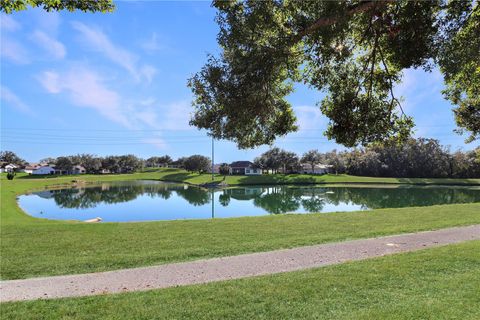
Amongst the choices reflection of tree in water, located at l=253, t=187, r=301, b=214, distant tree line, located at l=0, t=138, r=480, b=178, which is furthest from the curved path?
distant tree line, located at l=0, t=138, r=480, b=178

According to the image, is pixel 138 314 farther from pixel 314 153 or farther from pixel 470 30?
pixel 314 153

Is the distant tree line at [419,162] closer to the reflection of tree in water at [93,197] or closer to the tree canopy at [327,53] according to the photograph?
the reflection of tree in water at [93,197]

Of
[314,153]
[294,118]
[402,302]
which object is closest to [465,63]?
[294,118]

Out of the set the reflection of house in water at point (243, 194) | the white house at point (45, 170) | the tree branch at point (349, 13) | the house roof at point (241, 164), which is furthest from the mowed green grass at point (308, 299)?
the white house at point (45, 170)

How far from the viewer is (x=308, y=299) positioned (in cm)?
534

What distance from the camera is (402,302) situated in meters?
5.12

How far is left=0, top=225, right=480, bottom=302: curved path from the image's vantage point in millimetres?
6332

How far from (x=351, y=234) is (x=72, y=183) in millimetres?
68485

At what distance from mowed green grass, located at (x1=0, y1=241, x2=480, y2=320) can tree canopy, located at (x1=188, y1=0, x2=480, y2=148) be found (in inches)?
98.6

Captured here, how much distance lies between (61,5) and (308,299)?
17.8ft

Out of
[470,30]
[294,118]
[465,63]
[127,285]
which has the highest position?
[470,30]

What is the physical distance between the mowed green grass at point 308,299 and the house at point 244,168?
309 ft

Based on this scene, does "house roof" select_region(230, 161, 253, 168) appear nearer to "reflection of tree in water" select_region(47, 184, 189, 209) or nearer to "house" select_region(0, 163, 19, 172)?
"reflection of tree in water" select_region(47, 184, 189, 209)

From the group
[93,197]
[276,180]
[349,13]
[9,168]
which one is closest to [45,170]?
[9,168]
